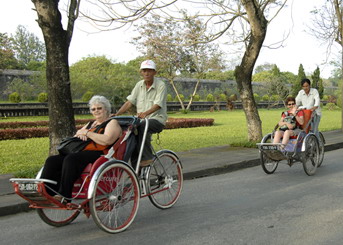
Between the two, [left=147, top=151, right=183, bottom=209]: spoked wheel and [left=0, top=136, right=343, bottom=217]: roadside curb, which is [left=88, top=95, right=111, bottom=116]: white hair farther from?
[left=0, top=136, right=343, bottom=217]: roadside curb

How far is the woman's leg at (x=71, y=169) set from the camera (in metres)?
4.21

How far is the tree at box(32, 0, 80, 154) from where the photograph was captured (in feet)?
25.8

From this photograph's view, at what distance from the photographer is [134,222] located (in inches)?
198

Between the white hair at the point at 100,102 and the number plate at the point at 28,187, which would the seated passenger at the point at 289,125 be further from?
the number plate at the point at 28,187

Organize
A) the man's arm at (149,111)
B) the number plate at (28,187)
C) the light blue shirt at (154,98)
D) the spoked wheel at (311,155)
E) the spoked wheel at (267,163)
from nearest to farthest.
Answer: the number plate at (28,187)
the man's arm at (149,111)
the light blue shirt at (154,98)
the spoked wheel at (311,155)
the spoked wheel at (267,163)

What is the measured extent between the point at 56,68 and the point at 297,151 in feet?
16.0

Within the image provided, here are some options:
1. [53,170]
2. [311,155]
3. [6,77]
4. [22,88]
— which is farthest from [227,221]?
[6,77]

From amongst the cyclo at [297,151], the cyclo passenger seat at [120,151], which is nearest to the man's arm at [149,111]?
the cyclo passenger seat at [120,151]

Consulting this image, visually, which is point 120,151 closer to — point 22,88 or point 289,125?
point 289,125

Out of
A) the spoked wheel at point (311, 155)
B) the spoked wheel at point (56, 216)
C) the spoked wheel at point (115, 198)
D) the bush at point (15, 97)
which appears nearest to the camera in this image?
the spoked wheel at point (115, 198)

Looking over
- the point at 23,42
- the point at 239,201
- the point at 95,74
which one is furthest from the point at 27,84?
the point at 23,42

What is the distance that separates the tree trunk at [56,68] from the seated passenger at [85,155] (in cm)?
332

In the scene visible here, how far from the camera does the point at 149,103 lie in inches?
215

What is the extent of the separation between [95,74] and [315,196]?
3892 centimetres
